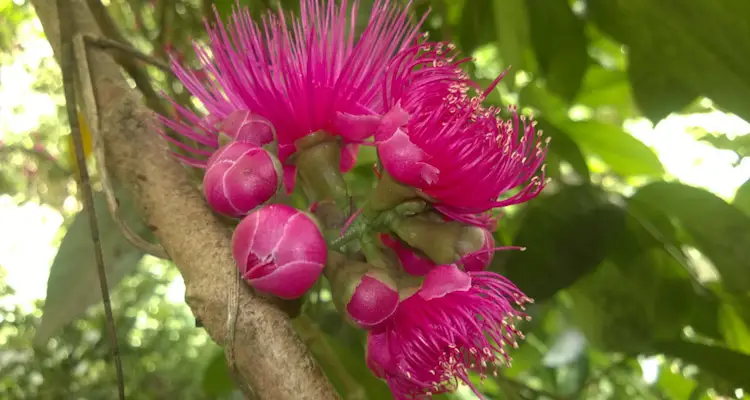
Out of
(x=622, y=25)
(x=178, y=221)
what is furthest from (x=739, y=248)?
(x=178, y=221)

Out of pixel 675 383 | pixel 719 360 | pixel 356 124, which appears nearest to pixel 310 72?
pixel 356 124

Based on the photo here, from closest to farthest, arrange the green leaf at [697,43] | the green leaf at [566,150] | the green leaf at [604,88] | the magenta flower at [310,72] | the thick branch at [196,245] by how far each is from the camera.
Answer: the thick branch at [196,245] < the magenta flower at [310,72] < the green leaf at [697,43] < the green leaf at [566,150] < the green leaf at [604,88]

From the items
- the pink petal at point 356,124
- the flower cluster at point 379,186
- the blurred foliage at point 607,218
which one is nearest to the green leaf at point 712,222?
the blurred foliage at point 607,218

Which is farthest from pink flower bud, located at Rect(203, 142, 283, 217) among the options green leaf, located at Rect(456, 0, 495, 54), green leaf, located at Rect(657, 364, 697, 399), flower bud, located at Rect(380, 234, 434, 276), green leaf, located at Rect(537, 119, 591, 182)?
green leaf, located at Rect(657, 364, 697, 399)

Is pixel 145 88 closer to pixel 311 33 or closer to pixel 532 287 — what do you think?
pixel 311 33

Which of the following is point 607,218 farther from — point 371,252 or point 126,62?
point 126,62

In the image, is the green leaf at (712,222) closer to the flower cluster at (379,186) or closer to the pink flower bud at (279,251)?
the flower cluster at (379,186)

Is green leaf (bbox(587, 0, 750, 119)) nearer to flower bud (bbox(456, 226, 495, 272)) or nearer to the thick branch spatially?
flower bud (bbox(456, 226, 495, 272))
